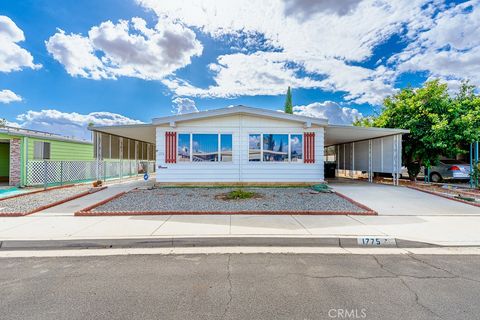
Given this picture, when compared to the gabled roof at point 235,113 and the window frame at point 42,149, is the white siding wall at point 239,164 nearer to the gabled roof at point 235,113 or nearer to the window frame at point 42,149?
the gabled roof at point 235,113

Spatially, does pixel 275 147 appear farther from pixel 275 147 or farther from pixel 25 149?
pixel 25 149

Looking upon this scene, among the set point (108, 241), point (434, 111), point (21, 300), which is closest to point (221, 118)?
point (108, 241)

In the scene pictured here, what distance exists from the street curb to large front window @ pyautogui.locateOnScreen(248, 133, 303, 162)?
645cm

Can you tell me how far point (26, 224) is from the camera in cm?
508

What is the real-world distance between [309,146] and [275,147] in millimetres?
1648

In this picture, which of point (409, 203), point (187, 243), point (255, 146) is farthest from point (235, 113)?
point (409, 203)

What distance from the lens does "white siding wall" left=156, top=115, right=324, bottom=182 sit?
33.7 feet

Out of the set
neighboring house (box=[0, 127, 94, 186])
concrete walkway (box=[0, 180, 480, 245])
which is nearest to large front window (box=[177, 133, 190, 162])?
concrete walkway (box=[0, 180, 480, 245])

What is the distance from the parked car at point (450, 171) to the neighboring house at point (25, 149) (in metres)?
21.8

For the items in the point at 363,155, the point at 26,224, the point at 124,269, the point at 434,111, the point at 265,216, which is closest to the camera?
the point at 124,269

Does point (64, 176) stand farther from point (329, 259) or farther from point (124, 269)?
point (329, 259)

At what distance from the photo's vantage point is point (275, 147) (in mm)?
10430

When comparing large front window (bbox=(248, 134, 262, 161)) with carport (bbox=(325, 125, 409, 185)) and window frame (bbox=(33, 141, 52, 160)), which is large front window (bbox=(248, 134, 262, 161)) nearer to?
carport (bbox=(325, 125, 409, 185))

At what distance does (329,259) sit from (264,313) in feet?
5.82
